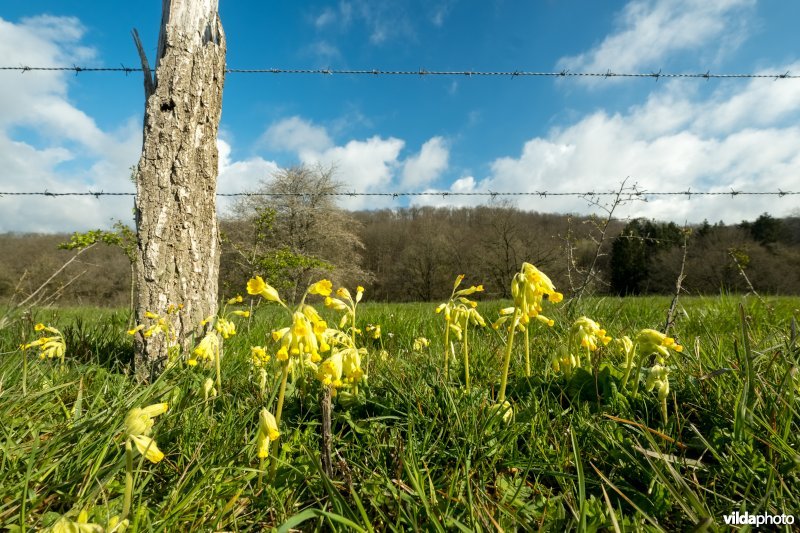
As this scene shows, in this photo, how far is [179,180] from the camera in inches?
109

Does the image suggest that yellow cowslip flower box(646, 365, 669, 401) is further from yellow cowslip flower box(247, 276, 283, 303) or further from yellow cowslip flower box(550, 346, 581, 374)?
yellow cowslip flower box(247, 276, 283, 303)

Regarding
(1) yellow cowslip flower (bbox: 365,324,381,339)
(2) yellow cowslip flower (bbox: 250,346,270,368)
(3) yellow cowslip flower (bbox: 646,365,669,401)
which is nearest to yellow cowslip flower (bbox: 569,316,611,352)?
(3) yellow cowslip flower (bbox: 646,365,669,401)

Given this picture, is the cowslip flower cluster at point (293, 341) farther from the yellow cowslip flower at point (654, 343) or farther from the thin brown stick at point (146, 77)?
the thin brown stick at point (146, 77)

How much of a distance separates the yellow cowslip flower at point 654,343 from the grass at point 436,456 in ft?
0.60

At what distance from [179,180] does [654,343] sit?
2.93m

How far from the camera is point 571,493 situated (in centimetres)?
129

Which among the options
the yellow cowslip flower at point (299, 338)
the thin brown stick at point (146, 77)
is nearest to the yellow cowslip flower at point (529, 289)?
the yellow cowslip flower at point (299, 338)

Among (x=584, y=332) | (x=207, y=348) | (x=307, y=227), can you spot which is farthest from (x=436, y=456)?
(x=307, y=227)

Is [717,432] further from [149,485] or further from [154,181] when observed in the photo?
[154,181]

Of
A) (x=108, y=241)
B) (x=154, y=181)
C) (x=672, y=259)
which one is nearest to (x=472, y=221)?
(x=672, y=259)

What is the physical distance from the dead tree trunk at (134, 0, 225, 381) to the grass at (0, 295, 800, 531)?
747mm

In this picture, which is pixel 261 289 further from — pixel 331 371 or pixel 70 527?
pixel 70 527

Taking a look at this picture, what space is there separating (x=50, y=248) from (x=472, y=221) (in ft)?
117

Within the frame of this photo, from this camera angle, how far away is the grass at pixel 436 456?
3.84ft
